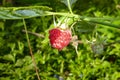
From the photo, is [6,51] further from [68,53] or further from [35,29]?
[68,53]

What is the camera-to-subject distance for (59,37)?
67cm

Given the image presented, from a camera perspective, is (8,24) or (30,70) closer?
(30,70)

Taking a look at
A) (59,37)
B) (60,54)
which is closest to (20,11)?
(59,37)

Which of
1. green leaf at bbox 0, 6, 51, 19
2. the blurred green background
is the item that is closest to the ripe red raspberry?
green leaf at bbox 0, 6, 51, 19

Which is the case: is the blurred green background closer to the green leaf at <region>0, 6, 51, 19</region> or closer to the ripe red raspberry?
the ripe red raspberry

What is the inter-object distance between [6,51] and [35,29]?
20 centimetres

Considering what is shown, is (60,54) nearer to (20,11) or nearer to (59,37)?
(59,37)

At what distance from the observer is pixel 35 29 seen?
6.11 feet

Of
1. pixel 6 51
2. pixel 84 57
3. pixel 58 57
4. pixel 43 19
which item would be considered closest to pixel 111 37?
pixel 84 57

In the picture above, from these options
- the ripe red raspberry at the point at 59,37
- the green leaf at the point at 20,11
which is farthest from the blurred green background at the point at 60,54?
the green leaf at the point at 20,11

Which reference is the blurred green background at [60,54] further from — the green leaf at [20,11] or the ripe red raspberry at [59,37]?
the green leaf at [20,11]

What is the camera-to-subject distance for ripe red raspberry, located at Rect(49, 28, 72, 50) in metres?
0.67

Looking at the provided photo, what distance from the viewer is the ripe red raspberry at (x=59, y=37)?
67 cm

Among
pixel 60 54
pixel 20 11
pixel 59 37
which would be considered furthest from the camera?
pixel 60 54
